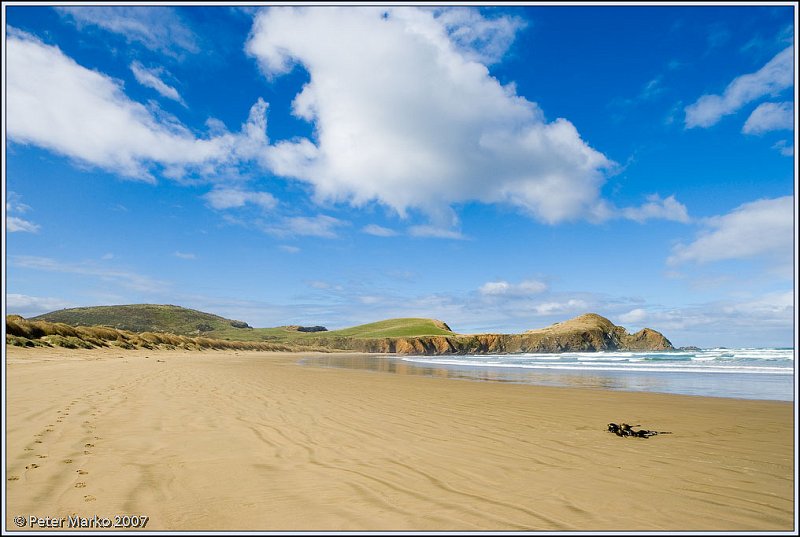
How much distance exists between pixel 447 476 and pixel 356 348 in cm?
14861

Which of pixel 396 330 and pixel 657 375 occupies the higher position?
pixel 396 330

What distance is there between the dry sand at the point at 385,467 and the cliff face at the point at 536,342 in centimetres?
13556

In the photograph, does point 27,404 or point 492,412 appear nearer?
point 27,404

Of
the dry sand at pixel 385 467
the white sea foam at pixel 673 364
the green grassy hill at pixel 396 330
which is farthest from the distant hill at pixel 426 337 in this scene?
the dry sand at pixel 385 467

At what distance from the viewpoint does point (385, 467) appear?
228 inches

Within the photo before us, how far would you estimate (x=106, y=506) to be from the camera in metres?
4.21

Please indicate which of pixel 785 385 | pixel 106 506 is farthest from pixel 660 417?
pixel 785 385

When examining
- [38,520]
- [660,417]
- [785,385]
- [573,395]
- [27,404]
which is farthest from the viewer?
[785,385]

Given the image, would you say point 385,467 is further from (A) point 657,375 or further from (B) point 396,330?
(B) point 396,330

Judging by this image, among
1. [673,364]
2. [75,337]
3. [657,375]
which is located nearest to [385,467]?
[657,375]

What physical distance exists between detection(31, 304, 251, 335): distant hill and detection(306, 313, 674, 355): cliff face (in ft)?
140

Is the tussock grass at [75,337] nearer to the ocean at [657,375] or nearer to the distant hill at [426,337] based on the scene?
the ocean at [657,375]

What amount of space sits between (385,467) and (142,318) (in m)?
155

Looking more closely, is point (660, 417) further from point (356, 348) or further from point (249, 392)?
point (356, 348)
